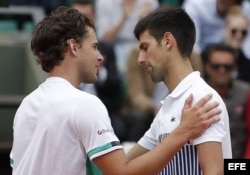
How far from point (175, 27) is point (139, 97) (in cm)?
459

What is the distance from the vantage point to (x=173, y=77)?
4.99 m

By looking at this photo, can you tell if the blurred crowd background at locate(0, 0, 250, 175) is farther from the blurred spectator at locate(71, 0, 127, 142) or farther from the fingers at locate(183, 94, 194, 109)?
the fingers at locate(183, 94, 194, 109)

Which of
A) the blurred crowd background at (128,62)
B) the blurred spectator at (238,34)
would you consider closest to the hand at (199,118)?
the blurred crowd background at (128,62)

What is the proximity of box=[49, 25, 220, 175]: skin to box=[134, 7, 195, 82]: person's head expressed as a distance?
0.37 meters

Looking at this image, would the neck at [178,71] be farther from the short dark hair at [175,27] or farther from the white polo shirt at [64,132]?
the white polo shirt at [64,132]

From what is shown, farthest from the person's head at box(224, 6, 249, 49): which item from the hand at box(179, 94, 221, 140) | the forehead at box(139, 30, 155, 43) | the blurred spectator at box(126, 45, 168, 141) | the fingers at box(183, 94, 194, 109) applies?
the hand at box(179, 94, 221, 140)

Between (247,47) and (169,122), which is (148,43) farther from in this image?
(247,47)

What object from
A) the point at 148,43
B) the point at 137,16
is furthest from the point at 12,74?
the point at 148,43

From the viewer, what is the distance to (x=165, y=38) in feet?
16.4

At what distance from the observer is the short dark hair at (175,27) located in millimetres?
5000

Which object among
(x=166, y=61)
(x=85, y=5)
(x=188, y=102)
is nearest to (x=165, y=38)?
(x=166, y=61)

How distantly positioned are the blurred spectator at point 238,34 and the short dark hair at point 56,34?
18.8 ft

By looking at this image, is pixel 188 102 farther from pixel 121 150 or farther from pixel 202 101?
pixel 121 150

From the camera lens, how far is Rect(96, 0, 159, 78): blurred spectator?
1042 cm
